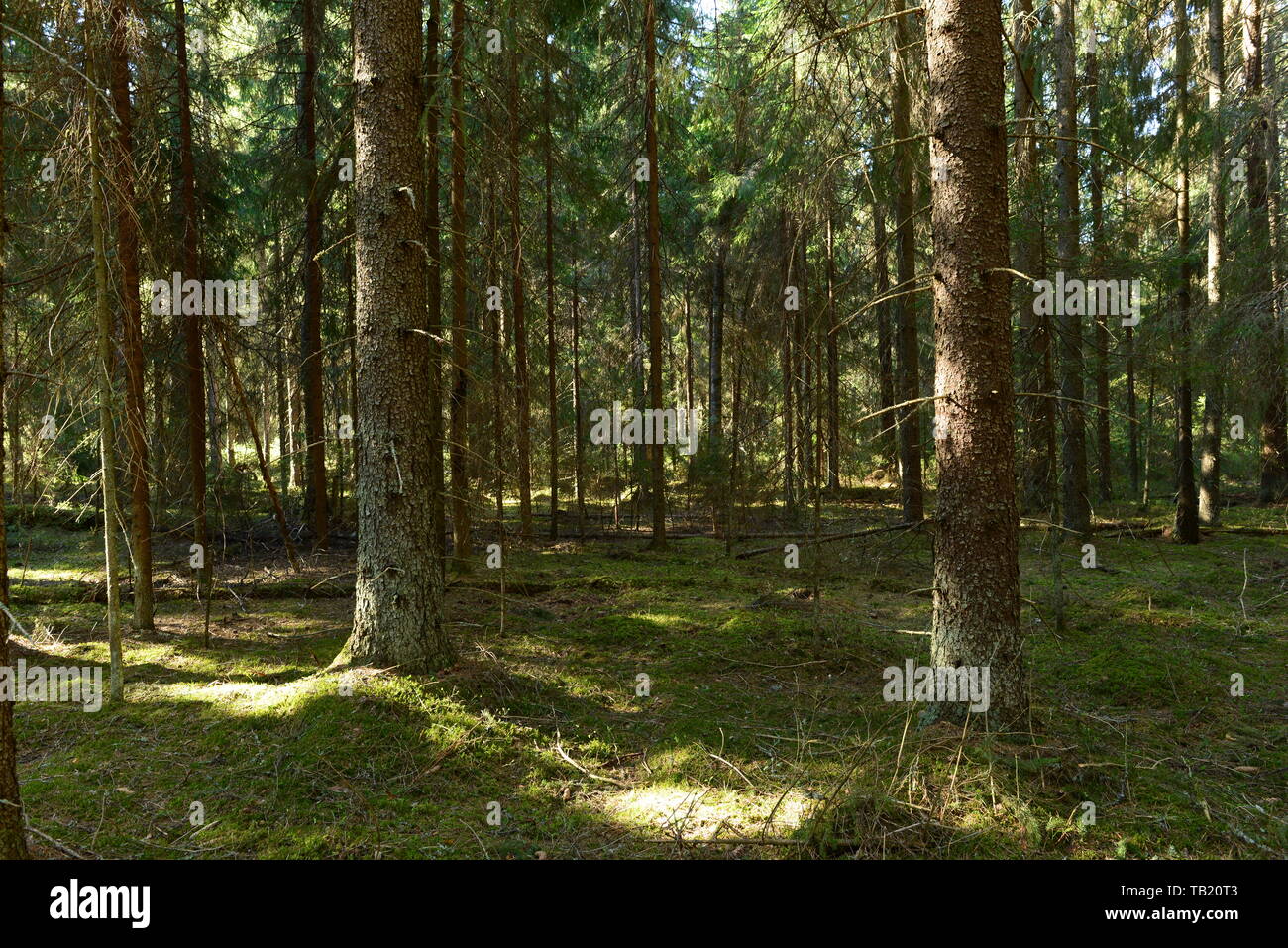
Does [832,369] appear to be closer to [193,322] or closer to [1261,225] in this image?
[1261,225]

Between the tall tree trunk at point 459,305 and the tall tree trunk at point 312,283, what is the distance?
9.57 feet

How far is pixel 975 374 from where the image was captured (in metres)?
4.50

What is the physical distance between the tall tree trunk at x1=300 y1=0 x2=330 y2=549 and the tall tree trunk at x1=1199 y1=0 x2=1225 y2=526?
46.9 feet

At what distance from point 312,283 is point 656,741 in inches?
412

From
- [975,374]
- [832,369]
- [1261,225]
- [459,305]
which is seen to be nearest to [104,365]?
[459,305]

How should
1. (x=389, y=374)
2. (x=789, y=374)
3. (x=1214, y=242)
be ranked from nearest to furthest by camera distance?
(x=389, y=374), (x=789, y=374), (x=1214, y=242)

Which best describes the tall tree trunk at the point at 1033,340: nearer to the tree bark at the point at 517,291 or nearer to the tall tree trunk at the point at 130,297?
the tree bark at the point at 517,291

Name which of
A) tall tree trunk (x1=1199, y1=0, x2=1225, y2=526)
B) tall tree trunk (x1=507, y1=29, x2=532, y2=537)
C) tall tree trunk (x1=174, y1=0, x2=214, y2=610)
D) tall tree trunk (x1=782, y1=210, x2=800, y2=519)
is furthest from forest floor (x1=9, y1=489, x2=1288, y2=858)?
tall tree trunk (x1=1199, y1=0, x2=1225, y2=526)

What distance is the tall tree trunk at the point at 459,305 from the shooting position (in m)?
7.05

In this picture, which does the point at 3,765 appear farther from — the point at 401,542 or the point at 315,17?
the point at 315,17

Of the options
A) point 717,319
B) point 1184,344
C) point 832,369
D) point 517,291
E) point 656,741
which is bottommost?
point 656,741

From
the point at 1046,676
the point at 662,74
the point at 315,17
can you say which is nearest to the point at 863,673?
the point at 1046,676

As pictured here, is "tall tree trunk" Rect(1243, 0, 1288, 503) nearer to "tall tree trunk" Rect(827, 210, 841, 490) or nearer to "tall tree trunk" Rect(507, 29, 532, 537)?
"tall tree trunk" Rect(827, 210, 841, 490)

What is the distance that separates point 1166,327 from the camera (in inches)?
522
